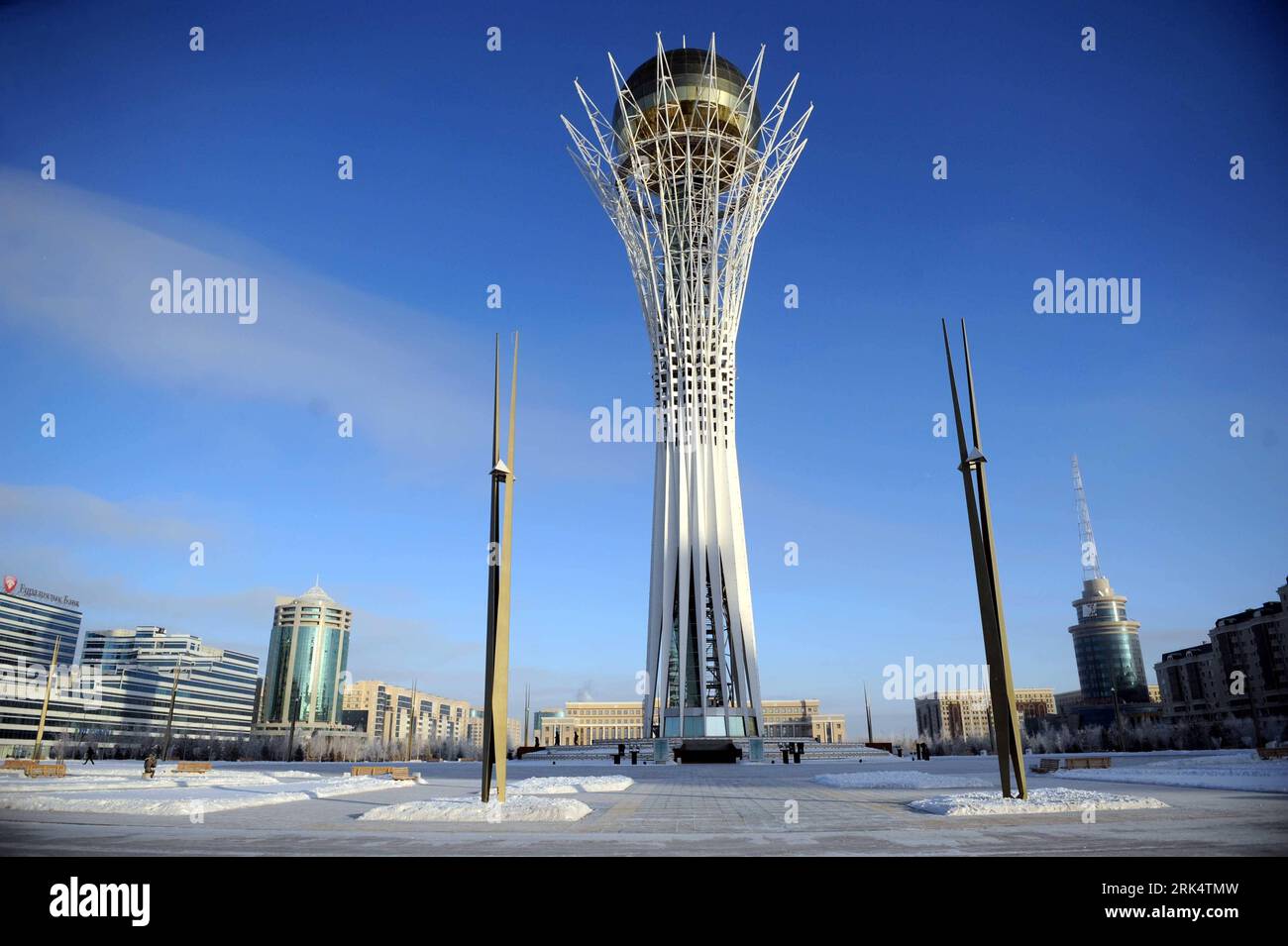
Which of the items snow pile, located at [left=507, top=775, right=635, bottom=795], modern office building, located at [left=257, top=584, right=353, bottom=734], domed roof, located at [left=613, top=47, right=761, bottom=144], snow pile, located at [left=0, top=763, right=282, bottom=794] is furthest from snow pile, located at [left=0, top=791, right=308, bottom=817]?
modern office building, located at [left=257, top=584, right=353, bottom=734]

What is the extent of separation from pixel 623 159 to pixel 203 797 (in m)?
39.9

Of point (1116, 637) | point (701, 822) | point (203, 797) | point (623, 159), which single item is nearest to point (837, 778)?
point (701, 822)

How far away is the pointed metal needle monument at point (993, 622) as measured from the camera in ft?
37.6

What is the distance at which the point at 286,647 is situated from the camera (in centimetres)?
13550

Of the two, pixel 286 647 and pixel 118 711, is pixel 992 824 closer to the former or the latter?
pixel 118 711

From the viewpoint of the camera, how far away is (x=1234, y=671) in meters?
74.1

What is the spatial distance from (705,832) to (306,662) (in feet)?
465

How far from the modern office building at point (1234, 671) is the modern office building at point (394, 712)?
106869 millimetres

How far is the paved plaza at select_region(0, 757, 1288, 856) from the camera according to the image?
7180 millimetres

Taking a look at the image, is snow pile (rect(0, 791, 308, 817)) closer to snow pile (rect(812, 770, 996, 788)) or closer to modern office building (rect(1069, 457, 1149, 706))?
snow pile (rect(812, 770, 996, 788))

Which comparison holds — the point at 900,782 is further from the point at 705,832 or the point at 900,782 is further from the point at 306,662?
the point at 306,662

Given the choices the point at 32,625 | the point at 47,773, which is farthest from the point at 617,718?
the point at 47,773

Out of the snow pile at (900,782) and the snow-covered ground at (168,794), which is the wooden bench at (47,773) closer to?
the snow-covered ground at (168,794)

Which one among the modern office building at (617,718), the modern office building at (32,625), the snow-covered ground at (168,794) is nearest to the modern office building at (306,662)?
the modern office building at (617,718)
